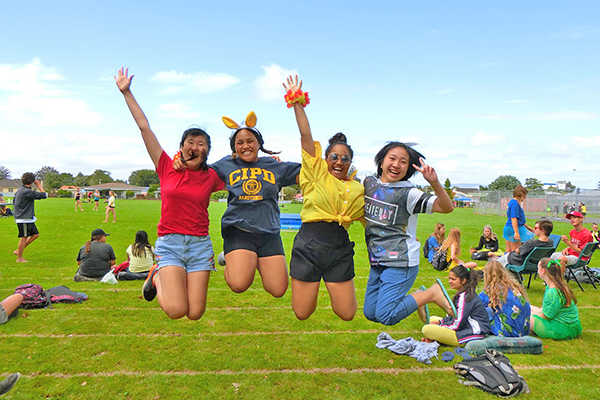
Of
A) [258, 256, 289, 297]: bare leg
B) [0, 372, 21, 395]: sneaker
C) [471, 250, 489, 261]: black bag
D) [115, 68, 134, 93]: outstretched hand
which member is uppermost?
[115, 68, 134, 93]: outstretched hand

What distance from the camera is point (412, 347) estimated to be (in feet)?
19.6

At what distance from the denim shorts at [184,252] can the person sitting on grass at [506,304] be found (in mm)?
4275

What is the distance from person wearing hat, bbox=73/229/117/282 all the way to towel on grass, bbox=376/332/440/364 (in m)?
6.84

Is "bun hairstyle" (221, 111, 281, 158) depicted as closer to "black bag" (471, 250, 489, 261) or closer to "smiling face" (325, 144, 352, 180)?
"smiling face" (325, 144, 352, 180)

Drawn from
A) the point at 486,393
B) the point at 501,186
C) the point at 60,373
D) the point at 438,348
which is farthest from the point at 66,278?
the point at 501,186

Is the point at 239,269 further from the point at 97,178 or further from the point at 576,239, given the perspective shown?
the point at 97,178

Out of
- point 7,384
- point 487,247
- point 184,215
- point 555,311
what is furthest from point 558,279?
point 7,384

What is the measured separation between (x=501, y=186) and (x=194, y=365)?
409ft

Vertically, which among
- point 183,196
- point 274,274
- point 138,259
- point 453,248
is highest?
point 183,196

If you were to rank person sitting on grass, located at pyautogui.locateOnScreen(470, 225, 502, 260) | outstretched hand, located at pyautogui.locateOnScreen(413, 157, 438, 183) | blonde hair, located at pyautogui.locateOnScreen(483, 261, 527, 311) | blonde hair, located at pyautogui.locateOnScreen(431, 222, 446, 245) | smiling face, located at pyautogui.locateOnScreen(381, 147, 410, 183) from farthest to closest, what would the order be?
blonde hair, located at pyautogui.locateOnScreen(431, 222, 446, 245), person sitting on grass, located at pyautogui.locateOnScreen(470, 225, 502, 260), blonde hair, located at pyautogui.locateOnScreen(483, 261, 527, 311), smiling face, located at pyautogui.locateOnScreen(381, 147, 410, 183), outstretched hand, located at pyautogui.locateOnScreen(413, 157, 438, 183)

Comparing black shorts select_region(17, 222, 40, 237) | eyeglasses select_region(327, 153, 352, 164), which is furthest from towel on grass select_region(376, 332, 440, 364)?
black shorts select_region(17, 222, 40, 237)

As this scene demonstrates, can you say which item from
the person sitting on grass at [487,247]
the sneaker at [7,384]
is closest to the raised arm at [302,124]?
the sneaker at [7,384]

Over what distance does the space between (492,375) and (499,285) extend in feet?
5.70

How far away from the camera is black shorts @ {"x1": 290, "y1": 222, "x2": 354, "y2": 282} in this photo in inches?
179
